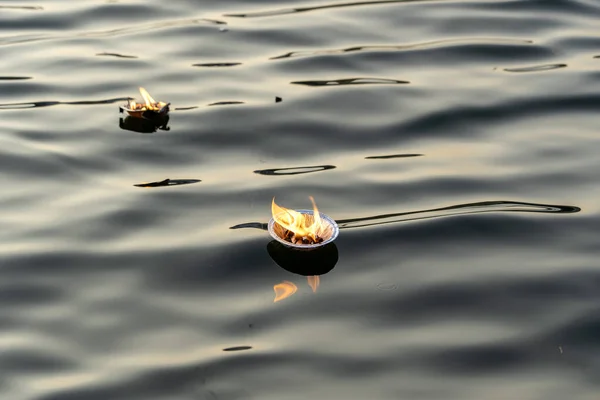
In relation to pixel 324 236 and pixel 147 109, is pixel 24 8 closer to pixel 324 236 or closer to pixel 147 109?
pixel 147 109

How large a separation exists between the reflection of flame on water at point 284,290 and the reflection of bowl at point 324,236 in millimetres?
152

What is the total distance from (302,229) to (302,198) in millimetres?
413

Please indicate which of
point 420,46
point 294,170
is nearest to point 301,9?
point 420,46

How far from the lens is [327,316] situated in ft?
9.67

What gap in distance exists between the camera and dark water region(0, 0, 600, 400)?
2748mm

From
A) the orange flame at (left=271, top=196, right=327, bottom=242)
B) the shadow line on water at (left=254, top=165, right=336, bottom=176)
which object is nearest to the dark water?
the shadow line on water at (left=254, top=165, right=336, bottom=176)

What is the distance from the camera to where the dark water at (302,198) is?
275 centimetres

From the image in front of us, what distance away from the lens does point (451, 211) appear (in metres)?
→ 3.49

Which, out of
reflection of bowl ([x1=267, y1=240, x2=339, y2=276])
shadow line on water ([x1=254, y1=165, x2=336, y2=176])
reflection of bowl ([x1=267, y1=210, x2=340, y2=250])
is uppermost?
shadow line on water ([x1=254, y1=165, x2=336, y2=176])

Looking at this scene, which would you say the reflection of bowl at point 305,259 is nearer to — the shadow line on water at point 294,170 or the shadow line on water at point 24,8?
the shadow line on water at point 294,170

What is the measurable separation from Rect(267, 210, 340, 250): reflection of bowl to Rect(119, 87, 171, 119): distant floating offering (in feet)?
3.78

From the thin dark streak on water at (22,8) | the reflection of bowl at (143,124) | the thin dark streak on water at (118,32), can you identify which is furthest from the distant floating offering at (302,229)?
the thin dark streak on water at (22,8)

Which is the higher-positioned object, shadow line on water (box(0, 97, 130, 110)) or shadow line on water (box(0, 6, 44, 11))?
shadow line on water (box(0, 6, 44, 11))

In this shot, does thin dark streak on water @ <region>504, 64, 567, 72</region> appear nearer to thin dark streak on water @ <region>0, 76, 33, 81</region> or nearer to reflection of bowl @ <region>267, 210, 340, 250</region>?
reflection of bowl @ <region>267, 210, 340, 250</region>
